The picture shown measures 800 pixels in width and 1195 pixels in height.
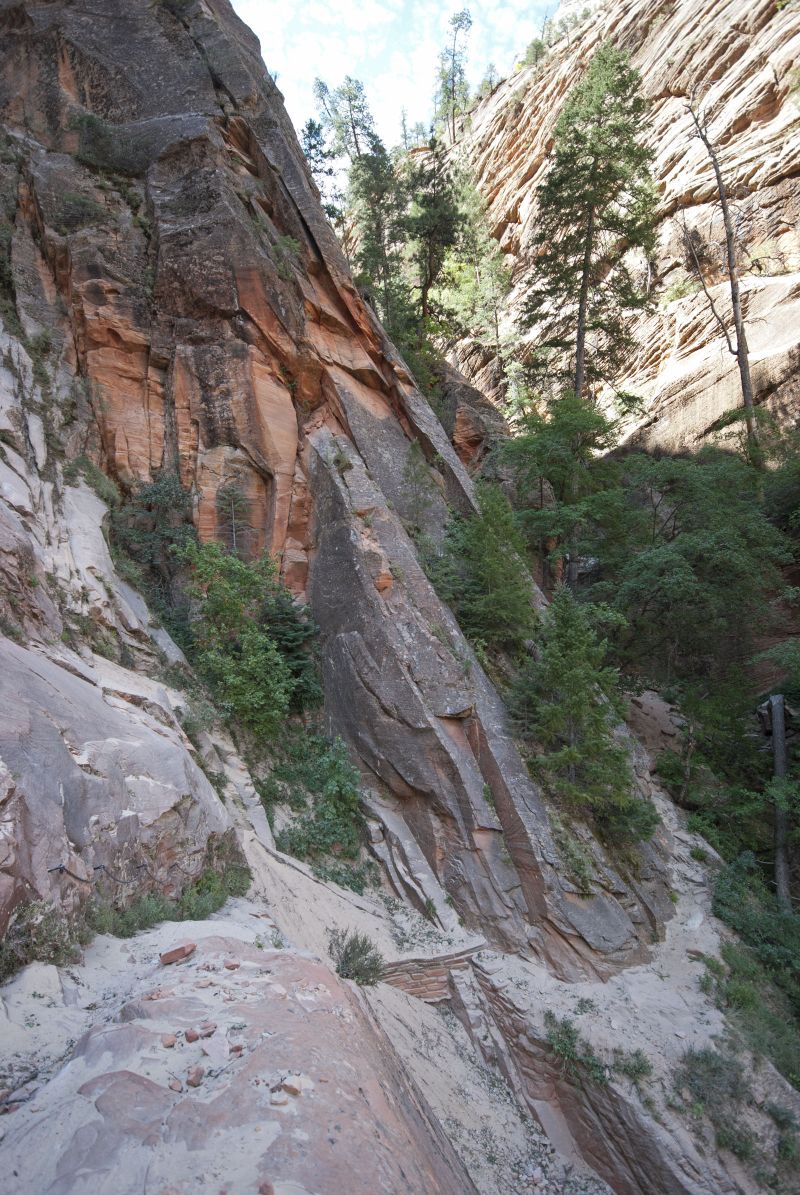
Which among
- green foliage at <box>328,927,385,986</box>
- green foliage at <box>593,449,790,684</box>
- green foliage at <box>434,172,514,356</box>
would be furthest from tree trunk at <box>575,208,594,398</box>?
green foliage at <box>328,927,385,986</box>

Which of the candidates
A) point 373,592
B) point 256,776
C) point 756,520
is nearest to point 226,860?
point 256,776

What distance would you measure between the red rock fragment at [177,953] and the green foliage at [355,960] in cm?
312

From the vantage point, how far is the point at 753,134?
22281mm

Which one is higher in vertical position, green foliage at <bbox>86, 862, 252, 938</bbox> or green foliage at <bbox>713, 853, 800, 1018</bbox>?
green foliage at <bbox>86, 862, 252, 938</bbox>

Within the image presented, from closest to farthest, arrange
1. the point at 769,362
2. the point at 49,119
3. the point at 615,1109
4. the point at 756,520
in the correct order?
the point at 615,1109 → the point at 756,520 → the point at 49,119 → the point at 769,362

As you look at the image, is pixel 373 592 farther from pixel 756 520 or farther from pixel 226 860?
pixel 756 520

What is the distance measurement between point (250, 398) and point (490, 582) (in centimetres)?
731

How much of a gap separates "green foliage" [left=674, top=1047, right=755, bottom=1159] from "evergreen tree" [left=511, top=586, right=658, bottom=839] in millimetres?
3718

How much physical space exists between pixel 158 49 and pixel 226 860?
72.3 ft

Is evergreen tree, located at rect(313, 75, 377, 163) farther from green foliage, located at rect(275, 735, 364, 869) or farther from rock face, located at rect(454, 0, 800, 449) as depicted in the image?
green foliage, located at rect(275, 735, 364, 869)

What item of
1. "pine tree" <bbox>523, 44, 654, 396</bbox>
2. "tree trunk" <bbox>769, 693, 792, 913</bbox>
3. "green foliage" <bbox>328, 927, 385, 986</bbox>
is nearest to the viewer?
"green foliage" <bbox>328, 927, 385, 986</bbox>

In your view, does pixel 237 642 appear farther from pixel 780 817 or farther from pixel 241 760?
pixel 780 817

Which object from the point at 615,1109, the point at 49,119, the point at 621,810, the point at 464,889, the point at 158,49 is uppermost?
the point at 158,49

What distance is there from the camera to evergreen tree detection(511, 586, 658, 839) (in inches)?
441
